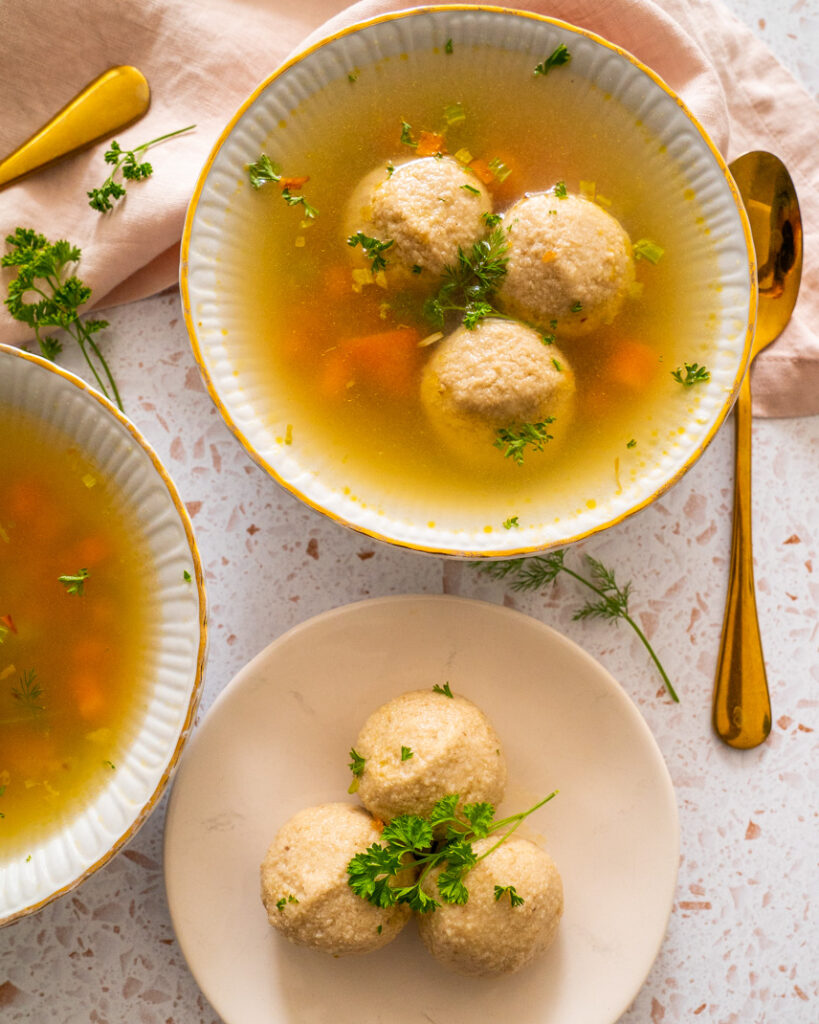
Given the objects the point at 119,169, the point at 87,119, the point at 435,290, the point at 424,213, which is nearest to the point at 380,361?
the point at 435,290

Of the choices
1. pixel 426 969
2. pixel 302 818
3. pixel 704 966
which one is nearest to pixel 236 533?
pixel 302 818

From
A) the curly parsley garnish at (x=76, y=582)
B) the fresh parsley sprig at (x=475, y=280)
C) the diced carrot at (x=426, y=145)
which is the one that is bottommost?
the curly parsley garnish at (x=76, y=582)

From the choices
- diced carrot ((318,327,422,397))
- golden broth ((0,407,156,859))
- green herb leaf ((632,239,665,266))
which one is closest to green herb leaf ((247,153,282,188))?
diced carrot ((318,327,422,397))

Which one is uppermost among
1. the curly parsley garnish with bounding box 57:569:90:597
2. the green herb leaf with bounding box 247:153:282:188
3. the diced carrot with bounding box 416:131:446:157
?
the green herb leaf with bounding box 247:153:282:188

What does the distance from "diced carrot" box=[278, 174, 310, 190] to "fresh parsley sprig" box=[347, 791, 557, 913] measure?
105 centimetres

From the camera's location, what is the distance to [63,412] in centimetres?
157

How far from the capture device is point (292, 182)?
1.68 meters

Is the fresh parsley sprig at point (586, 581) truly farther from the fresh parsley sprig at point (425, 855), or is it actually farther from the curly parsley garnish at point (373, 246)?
the curly parsley garnish at point (373, 246)

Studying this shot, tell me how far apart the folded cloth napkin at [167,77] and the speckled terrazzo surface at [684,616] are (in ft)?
0.39

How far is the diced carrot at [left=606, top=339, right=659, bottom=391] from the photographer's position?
1709 millimetres

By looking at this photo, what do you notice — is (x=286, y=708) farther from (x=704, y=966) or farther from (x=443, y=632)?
(x=704, y=966)

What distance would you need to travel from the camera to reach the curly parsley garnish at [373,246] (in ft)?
5.43

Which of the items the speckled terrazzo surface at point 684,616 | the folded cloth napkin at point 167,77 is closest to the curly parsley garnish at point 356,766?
the speckled terrazzo surface at point 684,616

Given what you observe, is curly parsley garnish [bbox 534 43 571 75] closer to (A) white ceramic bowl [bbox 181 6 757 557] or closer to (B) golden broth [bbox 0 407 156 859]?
(A) white ceramic bowl [bbox 181 6 757 557]
